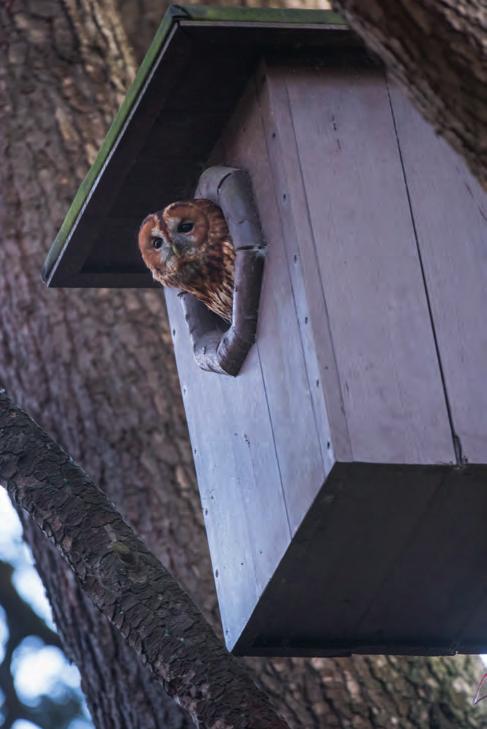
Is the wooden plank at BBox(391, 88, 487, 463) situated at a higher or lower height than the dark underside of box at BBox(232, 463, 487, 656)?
higher

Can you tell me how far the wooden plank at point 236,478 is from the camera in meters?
2.82

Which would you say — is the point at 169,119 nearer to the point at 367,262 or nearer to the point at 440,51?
the point at 367,262

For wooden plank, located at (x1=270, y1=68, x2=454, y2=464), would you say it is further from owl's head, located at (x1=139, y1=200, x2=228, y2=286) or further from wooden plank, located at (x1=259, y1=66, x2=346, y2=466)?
owl's head, located at (x1=139, y1=200, x2=228, y2=286)

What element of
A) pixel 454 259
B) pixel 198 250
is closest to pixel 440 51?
pixel 454 259

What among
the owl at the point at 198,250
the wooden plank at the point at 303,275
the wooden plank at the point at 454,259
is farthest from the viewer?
the owl at the point at 198,250

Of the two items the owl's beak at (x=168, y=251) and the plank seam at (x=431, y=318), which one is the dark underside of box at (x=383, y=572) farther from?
the owl's beak at (x=168, y=251)

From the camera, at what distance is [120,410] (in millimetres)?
3928

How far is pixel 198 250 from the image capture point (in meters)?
2.96

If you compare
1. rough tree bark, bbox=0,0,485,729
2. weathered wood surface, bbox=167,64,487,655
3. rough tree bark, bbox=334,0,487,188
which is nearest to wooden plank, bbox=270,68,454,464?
weathered wood surface, bbox=167,64,487,655

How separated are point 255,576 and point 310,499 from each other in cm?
36

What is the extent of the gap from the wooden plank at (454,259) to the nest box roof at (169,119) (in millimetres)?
238

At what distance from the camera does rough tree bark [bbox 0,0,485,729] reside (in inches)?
144

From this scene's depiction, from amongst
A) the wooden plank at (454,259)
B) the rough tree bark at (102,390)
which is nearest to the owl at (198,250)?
the wooden plank at (454,259)

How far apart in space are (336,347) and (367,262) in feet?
0.59
